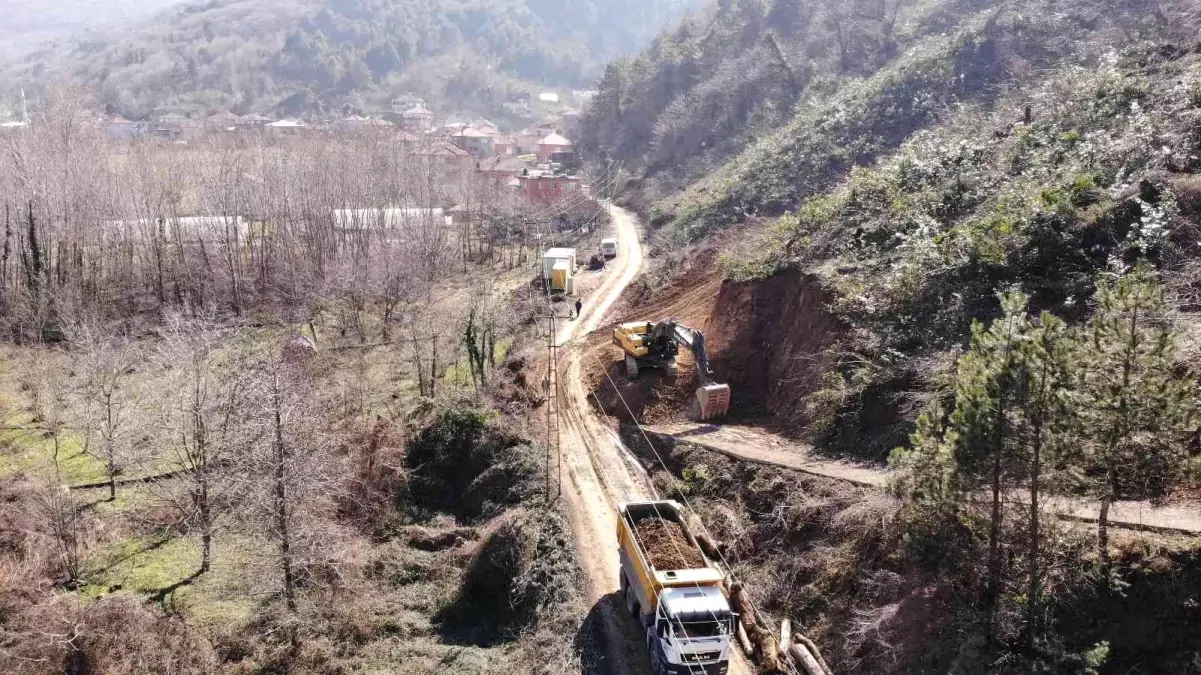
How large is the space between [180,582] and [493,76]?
164 m

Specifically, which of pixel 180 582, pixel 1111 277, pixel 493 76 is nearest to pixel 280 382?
pixel 180 582

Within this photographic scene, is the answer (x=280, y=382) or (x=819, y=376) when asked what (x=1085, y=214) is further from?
(x=280, y=382)

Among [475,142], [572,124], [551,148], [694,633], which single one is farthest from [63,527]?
[572,124]

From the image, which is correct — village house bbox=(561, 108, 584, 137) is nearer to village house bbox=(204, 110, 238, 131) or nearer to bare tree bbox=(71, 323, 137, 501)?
village house bbox=(204, 110, 238, 131)

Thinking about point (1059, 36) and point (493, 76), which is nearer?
point (1059, 36)

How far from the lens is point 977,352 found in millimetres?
15438

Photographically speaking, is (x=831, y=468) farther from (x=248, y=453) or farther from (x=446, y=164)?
(x=446, y=164)

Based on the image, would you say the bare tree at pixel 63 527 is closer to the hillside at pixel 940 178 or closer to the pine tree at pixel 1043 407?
the hillside at pixel 940 178

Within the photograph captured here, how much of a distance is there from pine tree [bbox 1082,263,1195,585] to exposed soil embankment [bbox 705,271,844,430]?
12810 millimetres

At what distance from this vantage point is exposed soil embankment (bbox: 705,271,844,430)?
28344 mm

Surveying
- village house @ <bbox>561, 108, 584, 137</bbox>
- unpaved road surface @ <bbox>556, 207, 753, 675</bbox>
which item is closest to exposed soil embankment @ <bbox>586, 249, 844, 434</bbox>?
unpaved road surface @ <bbox>556, 207, 753, 675</bbox>

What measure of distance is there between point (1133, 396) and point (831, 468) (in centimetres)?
1048

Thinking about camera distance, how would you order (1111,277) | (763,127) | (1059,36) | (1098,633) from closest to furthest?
(1098,633) < (1111,277) < (1059,36) < (763,127)

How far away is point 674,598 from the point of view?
17.2 m
